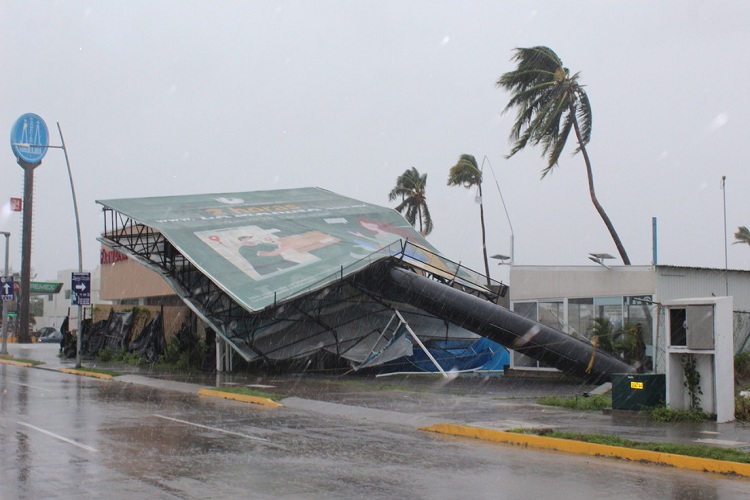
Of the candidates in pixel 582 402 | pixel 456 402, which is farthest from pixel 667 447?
pixel 456 402

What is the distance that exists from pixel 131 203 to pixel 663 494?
A: 91.1 ft

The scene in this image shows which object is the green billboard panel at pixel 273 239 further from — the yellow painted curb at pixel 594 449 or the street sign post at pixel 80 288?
the yellow painted curb at pixel 594 449

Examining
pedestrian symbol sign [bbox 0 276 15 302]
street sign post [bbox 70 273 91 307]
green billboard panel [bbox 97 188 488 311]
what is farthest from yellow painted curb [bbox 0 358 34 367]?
green billboard panel [bbox 97 188 488 311]

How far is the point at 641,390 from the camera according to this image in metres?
17.1

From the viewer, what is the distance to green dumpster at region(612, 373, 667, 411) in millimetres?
17078

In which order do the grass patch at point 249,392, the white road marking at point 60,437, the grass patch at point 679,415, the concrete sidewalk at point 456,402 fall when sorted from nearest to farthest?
1. the white road marking at point 60,437
2. the concrete sidewalk at point 456,402
3. the grass patch at point 679,415
4. the grass patch at point 249,392

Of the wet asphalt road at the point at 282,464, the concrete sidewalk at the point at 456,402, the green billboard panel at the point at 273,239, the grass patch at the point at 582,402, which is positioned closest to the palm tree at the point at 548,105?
the green billboard panel at the point at 273,239

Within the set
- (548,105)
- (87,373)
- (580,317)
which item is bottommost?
(87,373)

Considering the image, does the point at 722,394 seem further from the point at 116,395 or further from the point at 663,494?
the point at 116,395

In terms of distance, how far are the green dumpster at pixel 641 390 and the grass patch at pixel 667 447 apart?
13.8 feet

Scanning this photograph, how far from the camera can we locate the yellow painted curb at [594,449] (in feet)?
35.5

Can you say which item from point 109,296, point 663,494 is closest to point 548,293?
point 663,494

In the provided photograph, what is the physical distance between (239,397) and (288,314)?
30.8ft

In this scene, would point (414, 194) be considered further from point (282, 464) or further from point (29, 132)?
point (282, 464)
